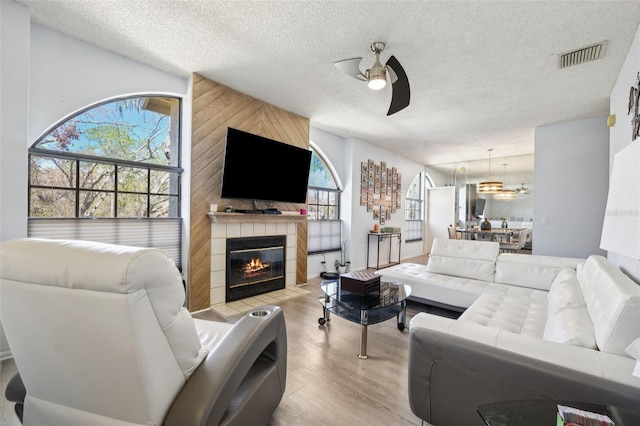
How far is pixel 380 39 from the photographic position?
8.01ft

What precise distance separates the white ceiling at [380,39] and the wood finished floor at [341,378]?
2775mm

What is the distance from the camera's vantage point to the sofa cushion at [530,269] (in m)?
2.89

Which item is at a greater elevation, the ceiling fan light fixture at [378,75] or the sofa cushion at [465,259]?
the ceiling fan light fixture at [378,75]

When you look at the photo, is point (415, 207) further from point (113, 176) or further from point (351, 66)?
point (113, 176)

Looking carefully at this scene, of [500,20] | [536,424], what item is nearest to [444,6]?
[500,20]

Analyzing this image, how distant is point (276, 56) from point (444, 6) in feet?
→ 5.16

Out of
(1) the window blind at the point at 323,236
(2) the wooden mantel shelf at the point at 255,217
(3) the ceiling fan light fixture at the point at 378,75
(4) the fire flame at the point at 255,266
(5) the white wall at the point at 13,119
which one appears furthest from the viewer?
(1) the window blind at the point at 323,236

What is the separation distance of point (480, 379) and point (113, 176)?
362cm

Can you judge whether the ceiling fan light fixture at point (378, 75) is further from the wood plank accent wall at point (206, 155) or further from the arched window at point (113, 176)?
the arched window at point (113, 176)

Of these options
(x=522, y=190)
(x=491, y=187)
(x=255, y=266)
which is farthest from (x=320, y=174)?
(x=522, y=190)

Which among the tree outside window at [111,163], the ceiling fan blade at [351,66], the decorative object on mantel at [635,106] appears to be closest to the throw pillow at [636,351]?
the decorative object on mantel at [635,106]

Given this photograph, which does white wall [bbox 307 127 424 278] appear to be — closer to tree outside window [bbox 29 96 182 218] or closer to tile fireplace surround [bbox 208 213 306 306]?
tile fireplace surround [bbox 208 213 306 306]

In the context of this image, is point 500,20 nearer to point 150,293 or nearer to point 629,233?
point 629,233

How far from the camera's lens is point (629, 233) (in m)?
1.60
